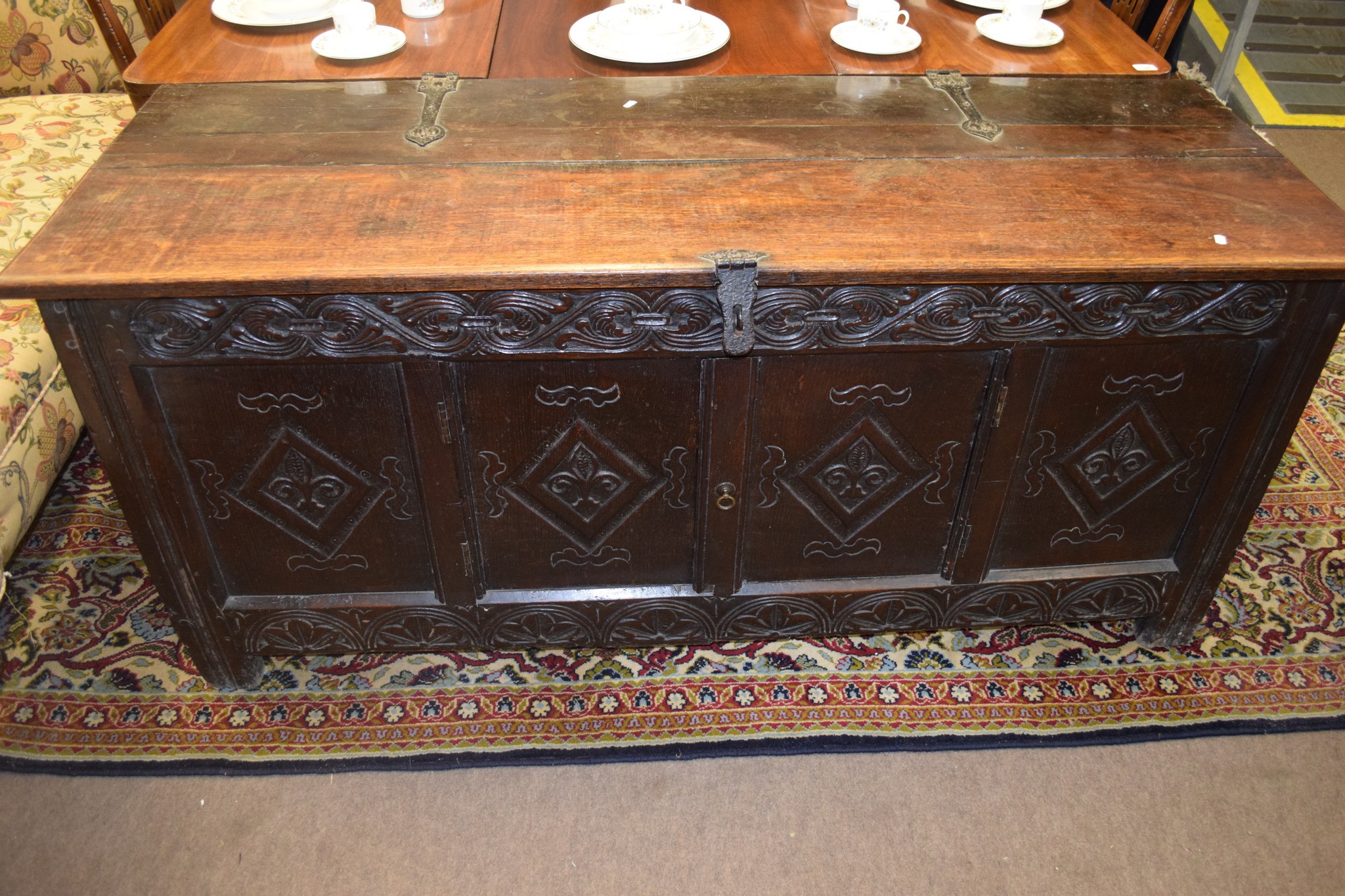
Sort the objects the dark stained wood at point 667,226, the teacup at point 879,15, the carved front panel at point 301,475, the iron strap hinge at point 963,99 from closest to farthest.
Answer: the dark stained wood at point 667,226 → the carved front panel at point 301,475 → the iron strap hinge at point 963,99 → the teacup at point 879,15

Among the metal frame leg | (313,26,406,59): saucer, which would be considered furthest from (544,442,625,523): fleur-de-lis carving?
the metal frame leg

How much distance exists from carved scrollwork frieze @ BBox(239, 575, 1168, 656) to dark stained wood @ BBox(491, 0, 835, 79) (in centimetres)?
97

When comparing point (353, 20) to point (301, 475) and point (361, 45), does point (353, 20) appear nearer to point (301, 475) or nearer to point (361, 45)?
point (361, 45)

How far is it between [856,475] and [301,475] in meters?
0.85

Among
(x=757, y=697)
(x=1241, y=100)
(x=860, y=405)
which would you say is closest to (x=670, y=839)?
(x=757, y=697)

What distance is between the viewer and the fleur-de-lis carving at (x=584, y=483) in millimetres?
1507

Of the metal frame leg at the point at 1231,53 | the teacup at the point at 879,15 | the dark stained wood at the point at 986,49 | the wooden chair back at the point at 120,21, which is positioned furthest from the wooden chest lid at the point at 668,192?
the metal frame leg at the point at 1231,53

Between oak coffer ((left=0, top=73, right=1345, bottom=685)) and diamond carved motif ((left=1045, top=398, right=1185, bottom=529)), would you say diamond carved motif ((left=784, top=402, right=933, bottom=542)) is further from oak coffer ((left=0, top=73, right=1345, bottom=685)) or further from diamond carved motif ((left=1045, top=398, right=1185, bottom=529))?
diamond carved motif ((left=1045, top=398, right=1185, bottom=529))

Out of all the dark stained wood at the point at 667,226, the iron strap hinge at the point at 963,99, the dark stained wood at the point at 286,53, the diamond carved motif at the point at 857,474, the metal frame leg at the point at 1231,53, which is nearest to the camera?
the dark stained wood at the point at 667,226

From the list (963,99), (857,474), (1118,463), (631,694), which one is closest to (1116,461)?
(1118,463)

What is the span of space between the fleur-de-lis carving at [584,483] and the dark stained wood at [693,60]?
77 centimetres

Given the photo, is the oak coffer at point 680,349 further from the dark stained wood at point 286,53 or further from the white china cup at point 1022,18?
the white china cup at point 1022,18

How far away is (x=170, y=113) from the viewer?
63.7 inches

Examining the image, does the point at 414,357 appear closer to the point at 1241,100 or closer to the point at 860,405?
the point at 860,405
